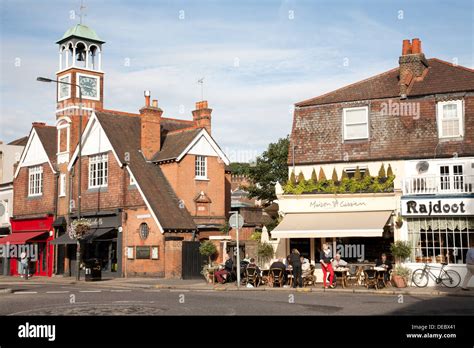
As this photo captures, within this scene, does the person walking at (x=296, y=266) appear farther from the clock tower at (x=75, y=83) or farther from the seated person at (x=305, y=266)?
the clock tower at (x=75, y=83)

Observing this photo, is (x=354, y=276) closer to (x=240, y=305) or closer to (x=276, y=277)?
(x=276, y=277)

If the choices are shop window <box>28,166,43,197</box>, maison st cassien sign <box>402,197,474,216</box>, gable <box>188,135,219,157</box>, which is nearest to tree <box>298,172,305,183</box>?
maison st cassien sign <box>402,197,474,216</box>

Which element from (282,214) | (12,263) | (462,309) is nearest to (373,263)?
(282,214)

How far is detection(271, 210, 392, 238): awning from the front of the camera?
27.1m

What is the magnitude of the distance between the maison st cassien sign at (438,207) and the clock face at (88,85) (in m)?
23.7

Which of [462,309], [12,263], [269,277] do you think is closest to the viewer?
[462,309]

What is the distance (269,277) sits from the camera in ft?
89.6

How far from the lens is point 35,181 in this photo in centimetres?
4597

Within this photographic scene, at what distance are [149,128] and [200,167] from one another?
12.9ft

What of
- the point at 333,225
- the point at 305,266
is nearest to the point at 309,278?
the point at 305,266

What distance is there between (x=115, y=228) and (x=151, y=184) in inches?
134

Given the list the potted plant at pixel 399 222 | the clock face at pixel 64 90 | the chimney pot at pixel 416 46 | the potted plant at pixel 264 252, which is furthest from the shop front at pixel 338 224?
the clock face at pixel 64 90

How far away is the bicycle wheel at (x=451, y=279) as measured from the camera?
2636 cm
